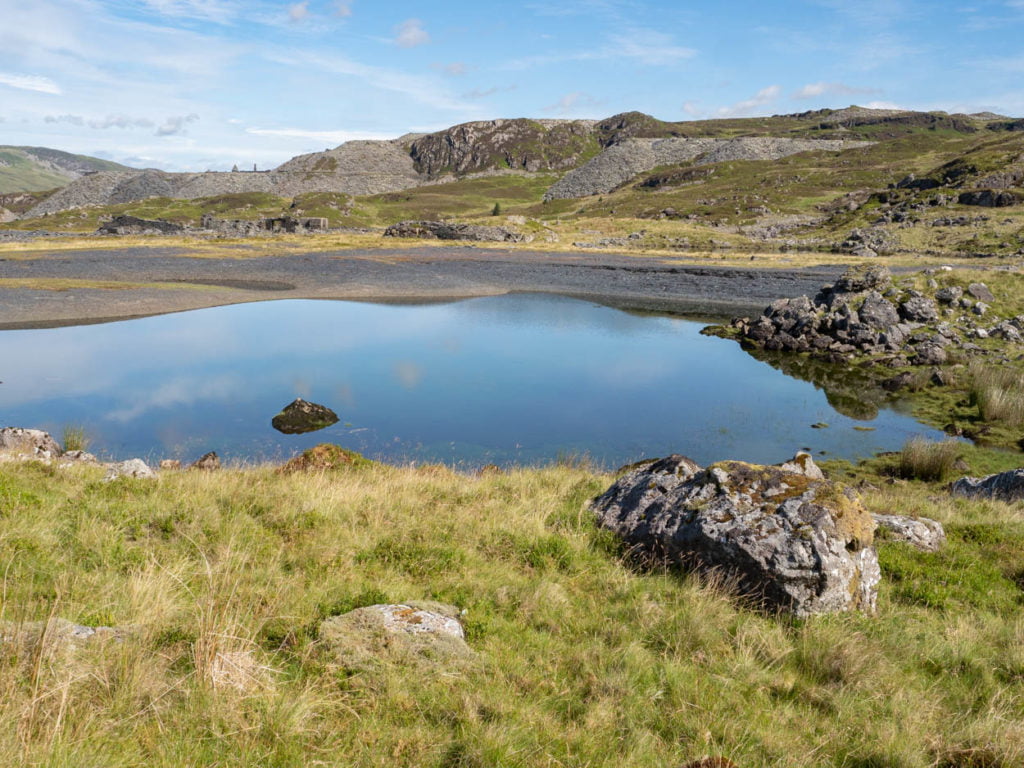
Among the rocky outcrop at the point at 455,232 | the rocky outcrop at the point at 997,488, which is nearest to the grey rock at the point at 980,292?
the rocky outcrop at the point at 997,488

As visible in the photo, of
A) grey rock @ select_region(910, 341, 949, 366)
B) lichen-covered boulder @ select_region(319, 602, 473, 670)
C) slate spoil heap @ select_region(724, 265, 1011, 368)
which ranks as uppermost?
slate spoil heap @ select_region(724, 265, 1011, 368)

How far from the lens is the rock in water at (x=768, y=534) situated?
25.8ft

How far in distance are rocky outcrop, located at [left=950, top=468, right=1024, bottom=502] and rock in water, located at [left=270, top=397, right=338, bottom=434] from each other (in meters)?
19.8

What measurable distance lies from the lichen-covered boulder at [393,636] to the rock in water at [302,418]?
1653 cm

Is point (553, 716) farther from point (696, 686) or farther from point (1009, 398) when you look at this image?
point (1009, 398)

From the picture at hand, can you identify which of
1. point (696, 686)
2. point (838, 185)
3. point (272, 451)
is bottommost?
point (272, 451)

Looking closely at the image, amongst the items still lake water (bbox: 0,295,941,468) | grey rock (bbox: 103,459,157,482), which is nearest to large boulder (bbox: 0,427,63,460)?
still lake water (bbox: 0,295,941,468)

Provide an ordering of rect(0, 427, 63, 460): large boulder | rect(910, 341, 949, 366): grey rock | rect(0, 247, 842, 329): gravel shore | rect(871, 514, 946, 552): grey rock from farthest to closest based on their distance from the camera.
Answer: rect(0, 247, 842, 329): gravel shore
rect(910, 341, 949, 366): grey rock
rect(0, 427, 63, 460): large boulder
rect(871, 514, 946, 552): grey rock

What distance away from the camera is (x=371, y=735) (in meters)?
4.96

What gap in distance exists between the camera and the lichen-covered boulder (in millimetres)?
5832

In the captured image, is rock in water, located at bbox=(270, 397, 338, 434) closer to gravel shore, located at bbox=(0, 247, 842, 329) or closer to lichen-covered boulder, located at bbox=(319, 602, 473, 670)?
lichen-covered boulder, located at bbox=(319, 602, 473, 670)

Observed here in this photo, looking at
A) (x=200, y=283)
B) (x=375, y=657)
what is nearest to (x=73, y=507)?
(x=375, y=657)

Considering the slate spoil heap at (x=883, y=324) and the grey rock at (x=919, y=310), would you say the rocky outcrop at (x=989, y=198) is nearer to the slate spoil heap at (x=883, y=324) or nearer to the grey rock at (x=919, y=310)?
the slate spoil heap at (x=883, y=324)

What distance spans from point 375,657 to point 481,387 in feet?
77.0
